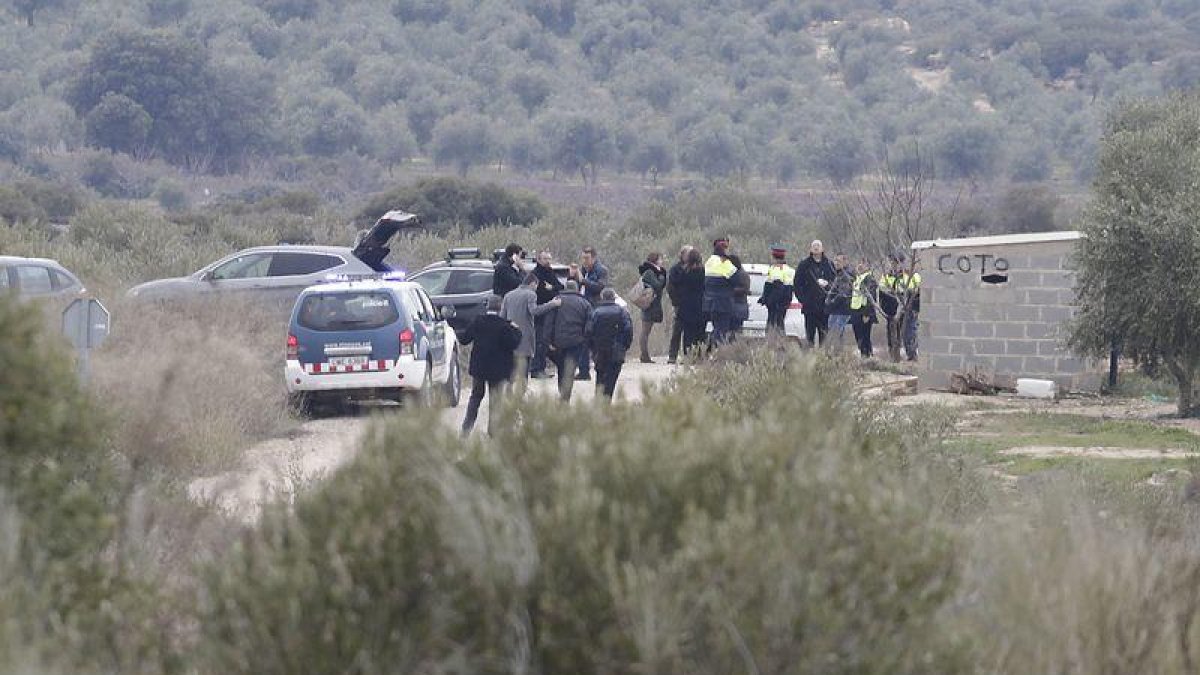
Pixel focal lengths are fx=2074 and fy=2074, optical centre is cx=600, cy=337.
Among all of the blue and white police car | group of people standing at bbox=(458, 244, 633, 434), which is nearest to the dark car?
group of people standing at bbox=(458, 244, 633, 434)

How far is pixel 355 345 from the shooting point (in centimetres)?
2081

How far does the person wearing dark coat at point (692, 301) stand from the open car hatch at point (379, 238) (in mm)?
6062

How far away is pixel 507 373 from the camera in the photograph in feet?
57.9

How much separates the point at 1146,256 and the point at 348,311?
8.55 m

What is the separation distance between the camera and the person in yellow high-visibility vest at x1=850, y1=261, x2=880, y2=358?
29.9 metres

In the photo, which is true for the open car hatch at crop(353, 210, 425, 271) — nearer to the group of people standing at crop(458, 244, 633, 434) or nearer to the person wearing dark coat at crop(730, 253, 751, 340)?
the group of people standing at crop(458, 244, 633, 434)

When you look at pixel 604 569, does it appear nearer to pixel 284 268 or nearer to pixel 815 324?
pixel 815 324

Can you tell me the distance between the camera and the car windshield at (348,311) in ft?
68.7

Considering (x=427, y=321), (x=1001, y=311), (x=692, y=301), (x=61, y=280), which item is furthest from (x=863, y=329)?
(x=61, y=280)

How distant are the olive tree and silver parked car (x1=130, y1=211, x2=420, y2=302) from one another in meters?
10.0

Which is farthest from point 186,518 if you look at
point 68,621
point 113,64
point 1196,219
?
point 113,64

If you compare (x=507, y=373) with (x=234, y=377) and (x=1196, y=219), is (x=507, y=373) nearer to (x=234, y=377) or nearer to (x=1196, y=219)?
(x=234, y=377)

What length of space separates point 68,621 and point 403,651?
125 centimetres

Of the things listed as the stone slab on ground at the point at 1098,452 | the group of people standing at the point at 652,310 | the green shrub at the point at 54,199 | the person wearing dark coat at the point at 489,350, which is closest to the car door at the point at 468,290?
the group of people standing at the point at 652,310
